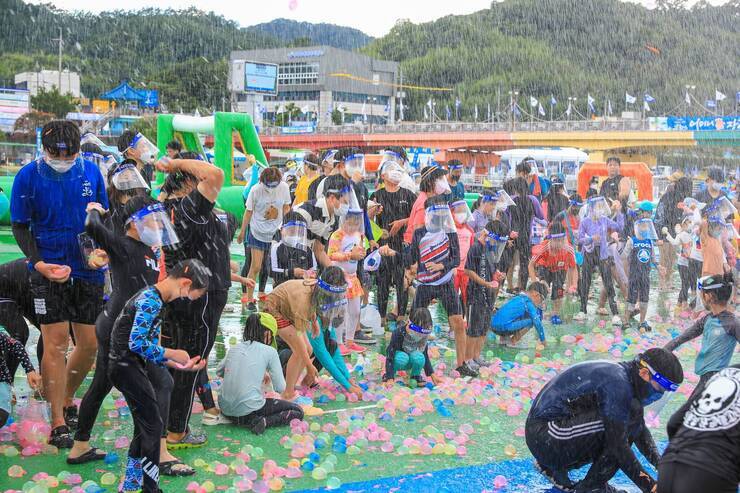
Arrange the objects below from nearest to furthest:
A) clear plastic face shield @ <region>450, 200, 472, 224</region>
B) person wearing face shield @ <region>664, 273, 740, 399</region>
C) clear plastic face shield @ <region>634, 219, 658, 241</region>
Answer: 1. person wearing face shield @ <region>664, 273, 740, 399</region>
2. clear plastic face shield @ <region>450, 200, 472, 224</region>
3. clear plastic face shield @ <region>634, 219, 658, 241</region>

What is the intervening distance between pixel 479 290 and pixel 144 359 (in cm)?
422

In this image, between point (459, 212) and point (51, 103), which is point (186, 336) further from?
point (51, 103)

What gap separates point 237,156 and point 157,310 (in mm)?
42452

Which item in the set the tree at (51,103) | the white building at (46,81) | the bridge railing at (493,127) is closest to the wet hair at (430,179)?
the bridge railing at (493,127)

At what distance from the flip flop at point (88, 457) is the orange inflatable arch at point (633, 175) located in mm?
16274

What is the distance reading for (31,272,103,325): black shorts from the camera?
519 cm

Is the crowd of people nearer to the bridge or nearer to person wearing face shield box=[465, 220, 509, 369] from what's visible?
person wearing face shield box=[465, 220, 509, 369]

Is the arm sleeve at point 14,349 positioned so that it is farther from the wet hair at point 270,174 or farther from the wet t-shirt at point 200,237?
the wet hair at point 270,174

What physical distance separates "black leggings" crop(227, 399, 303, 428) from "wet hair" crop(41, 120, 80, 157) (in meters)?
2.27

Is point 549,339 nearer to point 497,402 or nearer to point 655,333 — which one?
point 655,333

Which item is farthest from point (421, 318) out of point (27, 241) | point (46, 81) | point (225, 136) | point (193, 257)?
point (46, 81)

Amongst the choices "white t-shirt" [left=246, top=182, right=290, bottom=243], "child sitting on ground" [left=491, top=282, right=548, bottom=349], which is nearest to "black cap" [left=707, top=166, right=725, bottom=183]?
"child sitting on ground" [left=491, top=282, right=548, bottom=349]

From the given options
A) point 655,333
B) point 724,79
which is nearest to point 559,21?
point 724,79

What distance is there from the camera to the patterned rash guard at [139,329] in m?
4.25
